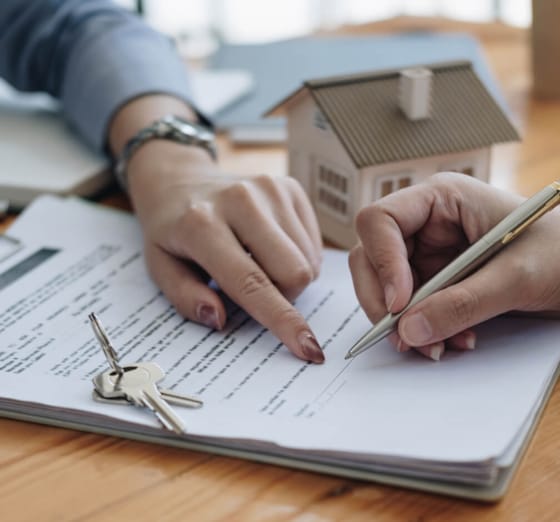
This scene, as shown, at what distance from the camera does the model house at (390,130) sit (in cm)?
75

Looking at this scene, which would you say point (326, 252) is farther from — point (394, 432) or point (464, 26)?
point (464, 26)

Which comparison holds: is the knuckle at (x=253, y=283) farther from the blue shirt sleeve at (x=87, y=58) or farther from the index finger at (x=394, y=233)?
the blue shirt sleeve at (x=87, y=58)

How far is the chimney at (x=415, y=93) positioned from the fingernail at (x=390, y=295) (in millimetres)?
260

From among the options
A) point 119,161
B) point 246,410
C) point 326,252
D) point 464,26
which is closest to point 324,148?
point 326,252

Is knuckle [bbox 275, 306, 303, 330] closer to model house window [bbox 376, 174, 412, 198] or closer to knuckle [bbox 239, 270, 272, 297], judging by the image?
knuckle [bbox 239, 270, 272, 297]

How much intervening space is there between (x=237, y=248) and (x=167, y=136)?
280mm

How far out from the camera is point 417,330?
1.77ft

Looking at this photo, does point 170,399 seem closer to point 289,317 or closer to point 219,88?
point 289,317

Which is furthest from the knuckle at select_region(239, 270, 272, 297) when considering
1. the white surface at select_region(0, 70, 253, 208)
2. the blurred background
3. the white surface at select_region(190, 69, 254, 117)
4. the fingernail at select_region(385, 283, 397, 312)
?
the blurred background

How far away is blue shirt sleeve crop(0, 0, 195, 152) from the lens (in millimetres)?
990

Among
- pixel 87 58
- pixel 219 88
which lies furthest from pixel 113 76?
pixel 219 88

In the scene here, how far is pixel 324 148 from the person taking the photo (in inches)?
31.4

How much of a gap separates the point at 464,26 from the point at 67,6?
843 millimetres

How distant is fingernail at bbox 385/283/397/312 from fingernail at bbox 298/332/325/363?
2.2 inches
